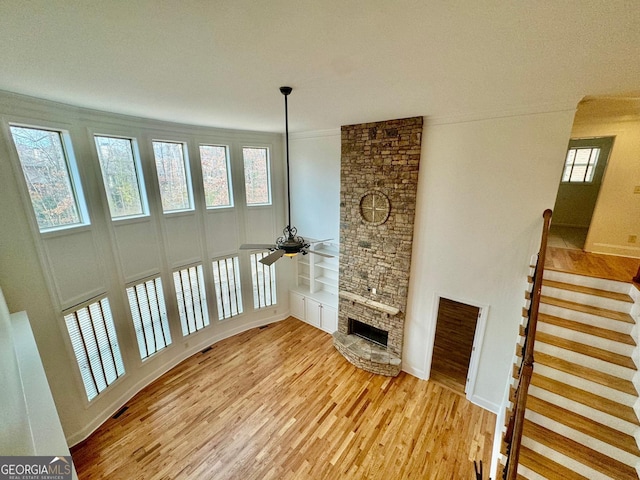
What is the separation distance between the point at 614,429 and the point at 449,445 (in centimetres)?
219

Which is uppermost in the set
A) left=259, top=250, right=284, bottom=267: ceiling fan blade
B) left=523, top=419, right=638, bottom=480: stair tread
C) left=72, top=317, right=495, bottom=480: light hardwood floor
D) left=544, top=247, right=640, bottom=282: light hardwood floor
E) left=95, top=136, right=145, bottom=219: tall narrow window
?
left=95, top=136, right=145, bottom=219: tall narrow window

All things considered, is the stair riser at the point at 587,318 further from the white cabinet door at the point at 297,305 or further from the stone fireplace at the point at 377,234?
the white cabinet door at the point at 297,305

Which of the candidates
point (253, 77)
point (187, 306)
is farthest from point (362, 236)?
point (187, 306)

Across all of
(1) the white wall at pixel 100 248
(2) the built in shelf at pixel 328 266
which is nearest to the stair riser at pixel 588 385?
(2) the built in shelf at pixel 328 266

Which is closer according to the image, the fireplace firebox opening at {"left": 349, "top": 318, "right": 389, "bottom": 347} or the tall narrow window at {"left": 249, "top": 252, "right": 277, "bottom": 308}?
the fireplace firebox opening at {"left": 349, "top": 318, "right": 389, "bottom": 347}

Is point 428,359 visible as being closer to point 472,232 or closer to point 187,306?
point 472,232

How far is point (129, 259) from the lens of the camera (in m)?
4.70

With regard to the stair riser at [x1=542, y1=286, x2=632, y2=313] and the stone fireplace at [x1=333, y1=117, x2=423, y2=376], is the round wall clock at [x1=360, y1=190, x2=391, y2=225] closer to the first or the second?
the stone fireplace at [x1=333, y1=117, x2=423, y2=376]

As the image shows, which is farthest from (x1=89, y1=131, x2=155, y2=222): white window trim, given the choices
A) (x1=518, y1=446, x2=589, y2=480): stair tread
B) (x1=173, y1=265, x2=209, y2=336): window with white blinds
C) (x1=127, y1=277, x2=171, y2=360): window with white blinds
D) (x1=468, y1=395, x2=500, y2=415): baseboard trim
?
(x1=468, y1=395, x2=500, y2=415): baseboard trim

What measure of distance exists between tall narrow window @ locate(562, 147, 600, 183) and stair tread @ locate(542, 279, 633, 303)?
18.5 feet

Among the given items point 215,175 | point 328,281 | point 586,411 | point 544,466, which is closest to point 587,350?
point 586,411

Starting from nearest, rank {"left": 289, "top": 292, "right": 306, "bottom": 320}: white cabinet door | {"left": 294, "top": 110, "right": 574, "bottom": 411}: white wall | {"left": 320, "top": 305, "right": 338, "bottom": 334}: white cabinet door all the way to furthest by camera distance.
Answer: {"left": 294, "top": 110, "right": 574, "bottom": 411}: white wall < {"left": 320, "top": 305, "right": 338, "bottom": 334}: white cabinet door < {"left": 289, "top": 292, "right": 306, "bottom": 320}: white cabinet door

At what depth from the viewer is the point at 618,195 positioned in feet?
15.2

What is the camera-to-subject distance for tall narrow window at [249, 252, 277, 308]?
6.94 m
